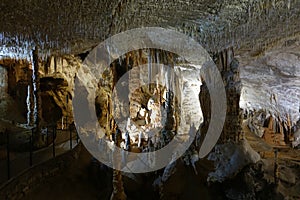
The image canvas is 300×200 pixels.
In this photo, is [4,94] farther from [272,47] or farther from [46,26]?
[272,47]

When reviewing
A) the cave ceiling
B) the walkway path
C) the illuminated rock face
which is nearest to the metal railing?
the walkway path

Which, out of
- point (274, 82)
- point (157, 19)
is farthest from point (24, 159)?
Answer: point (274, 82)

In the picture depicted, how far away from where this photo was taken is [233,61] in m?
7.88

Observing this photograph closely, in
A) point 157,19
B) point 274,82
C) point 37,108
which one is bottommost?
point 37,108

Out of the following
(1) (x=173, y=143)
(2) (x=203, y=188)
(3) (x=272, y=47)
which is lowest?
(2) (x=203, y=188)

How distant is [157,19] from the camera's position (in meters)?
6.20

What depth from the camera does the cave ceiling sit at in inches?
202

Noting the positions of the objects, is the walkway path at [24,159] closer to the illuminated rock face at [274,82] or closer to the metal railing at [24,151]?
the metal railing at [24,151]

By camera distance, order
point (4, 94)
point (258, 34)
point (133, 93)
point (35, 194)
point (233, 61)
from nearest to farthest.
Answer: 1. point (35, 194)
2. point (258, 34)
3. point (233, 61)
4. point (4, 94)
5. point (133, 93)

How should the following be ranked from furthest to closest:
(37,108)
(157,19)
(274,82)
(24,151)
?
(274,82)
(37,108)
(24,151)
(157,19)

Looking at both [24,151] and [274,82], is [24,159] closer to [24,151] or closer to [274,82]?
[24,151]

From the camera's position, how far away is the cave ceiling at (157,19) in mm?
5141

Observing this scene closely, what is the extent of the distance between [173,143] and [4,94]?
10.1 m

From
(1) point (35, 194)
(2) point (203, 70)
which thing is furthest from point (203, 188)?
(1) point (35, 194)
